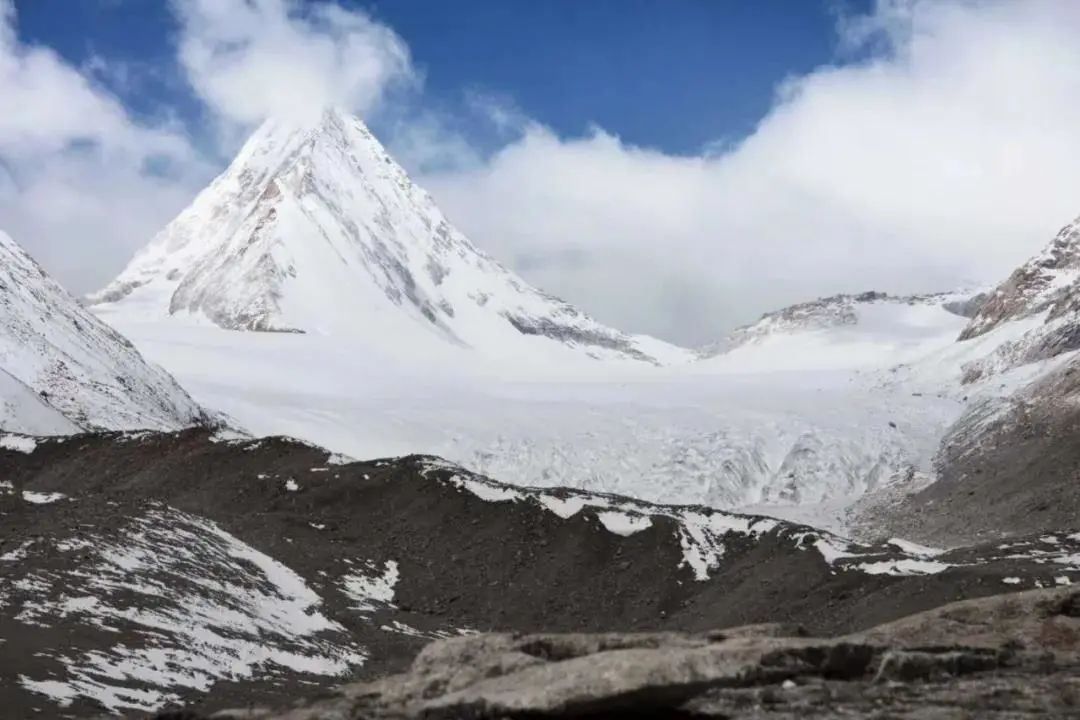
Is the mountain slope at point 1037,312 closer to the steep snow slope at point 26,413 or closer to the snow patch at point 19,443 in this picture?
the steep snow slope at point 26,413

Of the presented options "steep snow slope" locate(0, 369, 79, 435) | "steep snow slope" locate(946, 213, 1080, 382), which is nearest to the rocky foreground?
"steep snow slope" locate(0, 369, 79, 435)

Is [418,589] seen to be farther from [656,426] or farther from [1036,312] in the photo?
[1036,312]

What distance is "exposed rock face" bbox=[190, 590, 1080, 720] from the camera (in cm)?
1011

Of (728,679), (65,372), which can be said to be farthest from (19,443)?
(728,679)

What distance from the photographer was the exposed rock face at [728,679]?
1011 cm

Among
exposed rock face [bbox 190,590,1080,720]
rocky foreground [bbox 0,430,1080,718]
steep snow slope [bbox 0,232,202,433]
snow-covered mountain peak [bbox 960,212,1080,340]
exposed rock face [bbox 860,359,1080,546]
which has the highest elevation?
snow-covered mountain peak [bbox 960,212,1080,340]

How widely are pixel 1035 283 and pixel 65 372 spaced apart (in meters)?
119

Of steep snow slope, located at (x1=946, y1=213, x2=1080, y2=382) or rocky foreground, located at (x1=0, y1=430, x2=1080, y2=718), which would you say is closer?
rocky foreground, located at (x1=0, y1=430, x2=1080, y2=718)

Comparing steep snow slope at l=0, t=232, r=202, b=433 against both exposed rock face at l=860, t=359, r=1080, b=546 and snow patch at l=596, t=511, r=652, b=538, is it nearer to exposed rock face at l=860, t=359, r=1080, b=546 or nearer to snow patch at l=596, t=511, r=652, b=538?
snow patch at l=596, t=511, r=652, b=538

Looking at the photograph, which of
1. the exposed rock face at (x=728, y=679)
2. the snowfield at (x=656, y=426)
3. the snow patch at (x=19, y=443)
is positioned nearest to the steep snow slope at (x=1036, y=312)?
A: the snowfield at (x=656, y=426)

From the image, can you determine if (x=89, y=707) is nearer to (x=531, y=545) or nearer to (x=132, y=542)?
(x=132, y=542)

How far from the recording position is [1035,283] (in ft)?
467

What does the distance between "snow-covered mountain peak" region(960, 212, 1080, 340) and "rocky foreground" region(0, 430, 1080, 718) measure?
97.3 meters

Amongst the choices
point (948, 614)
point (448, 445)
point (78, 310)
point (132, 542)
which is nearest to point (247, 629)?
point (132, 542)
